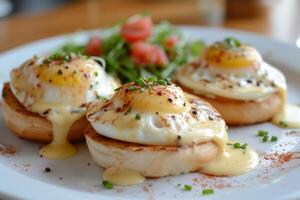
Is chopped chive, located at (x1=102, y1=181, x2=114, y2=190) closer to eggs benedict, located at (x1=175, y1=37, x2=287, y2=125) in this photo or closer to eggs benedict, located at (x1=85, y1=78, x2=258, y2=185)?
eggs benedict, located at (x1=85, y1=78, x2=258, y2=185)

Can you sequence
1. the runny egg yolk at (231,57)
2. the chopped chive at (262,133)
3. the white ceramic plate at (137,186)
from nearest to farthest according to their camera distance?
the white ceramic plate at (137,186)
the chopped chive at (262,133)
the runny egg yolk at (231,57)

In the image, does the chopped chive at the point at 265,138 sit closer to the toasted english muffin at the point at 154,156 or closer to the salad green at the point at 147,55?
the toasted english muffin at the point at 154,156

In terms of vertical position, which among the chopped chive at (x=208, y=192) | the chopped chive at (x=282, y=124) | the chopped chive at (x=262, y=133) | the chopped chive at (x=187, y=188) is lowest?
the chopped chive at (x=262, y=133)

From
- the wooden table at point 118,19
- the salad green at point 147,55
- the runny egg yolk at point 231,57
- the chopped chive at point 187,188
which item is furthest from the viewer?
the wooden table at point 118,19

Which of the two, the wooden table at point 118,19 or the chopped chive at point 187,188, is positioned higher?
the chopped chive at point 187,188

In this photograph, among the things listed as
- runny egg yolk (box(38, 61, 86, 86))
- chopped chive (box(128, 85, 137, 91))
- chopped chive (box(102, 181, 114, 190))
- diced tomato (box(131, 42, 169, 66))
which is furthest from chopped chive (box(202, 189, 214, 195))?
diced tomato (box(131, 42, 169, 66))

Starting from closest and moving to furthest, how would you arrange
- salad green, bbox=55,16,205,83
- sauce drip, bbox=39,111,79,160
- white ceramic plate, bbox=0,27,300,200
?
white ceramic plate, bbox=0,27,300,200 → sauce drip, bbox=39,111,79,160 → salad green, bbox=55,16,205,83

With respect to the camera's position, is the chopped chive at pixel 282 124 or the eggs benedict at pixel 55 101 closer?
→ the eggs benedict at pixel 55 101

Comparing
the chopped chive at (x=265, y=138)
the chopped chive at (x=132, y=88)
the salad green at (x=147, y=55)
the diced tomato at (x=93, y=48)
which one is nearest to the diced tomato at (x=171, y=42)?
the salad green at (x=147, y=55)
